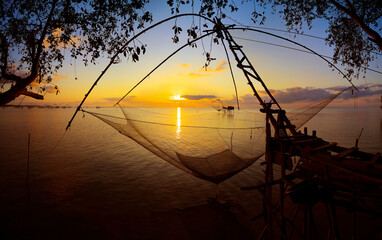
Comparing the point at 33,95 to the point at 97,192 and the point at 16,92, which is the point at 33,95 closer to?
the point at 16,92

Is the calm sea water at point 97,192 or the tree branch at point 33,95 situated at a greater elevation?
the tree branch at point 33,95

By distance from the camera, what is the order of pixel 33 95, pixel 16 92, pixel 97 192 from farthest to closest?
pixel 97 192 < pixel 33 95 < pixel 16 92

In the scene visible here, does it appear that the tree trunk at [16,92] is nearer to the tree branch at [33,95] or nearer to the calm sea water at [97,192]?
the tree branch at [33,95]

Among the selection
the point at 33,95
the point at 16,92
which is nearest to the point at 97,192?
the point at 33,95

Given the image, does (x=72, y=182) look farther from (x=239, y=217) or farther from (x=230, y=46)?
(x=230, y=46)

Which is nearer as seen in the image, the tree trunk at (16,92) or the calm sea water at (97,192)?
the tree trunk at (16,92)

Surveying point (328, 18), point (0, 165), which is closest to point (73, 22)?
point (0, 165)

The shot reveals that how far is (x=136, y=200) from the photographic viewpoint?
6613 millimetres

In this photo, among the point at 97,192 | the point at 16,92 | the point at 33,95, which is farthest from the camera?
the point at 97,192

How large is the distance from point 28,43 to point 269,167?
7860mm

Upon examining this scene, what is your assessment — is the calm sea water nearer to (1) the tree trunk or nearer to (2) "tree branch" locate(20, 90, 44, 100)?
(1) the tree trunk

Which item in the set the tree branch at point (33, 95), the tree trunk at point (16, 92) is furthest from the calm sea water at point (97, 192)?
the tree branch at point (33, 95)

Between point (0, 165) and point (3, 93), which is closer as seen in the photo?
point (3, 93)

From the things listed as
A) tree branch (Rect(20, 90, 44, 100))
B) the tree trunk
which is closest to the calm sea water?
the tree trunk
